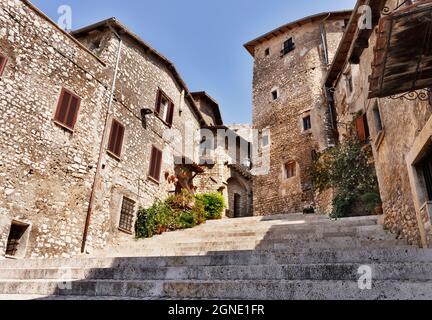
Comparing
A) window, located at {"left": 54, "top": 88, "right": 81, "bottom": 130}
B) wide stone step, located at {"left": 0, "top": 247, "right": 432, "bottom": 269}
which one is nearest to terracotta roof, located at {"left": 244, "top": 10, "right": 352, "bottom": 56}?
window, located at {"left": 54, "top": 88, "right": 81, "bottom": 130}

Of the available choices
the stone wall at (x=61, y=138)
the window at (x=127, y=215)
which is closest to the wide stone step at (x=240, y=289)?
the stone wall at (x=61, y=138)

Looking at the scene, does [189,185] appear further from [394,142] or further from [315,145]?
[394,142]

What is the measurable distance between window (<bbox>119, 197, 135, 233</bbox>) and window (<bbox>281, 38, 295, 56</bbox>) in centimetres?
1434

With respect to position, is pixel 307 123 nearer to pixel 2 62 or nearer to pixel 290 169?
pixel 290 169

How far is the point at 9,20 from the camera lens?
8.15 meters

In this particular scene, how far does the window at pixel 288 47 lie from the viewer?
20203 millimetres

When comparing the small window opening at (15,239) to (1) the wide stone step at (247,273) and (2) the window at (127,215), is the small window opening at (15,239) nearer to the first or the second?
(1) the wide stone step at (247,273)

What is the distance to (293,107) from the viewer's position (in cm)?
1894

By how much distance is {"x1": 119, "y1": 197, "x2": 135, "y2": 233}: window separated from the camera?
34.9 feet

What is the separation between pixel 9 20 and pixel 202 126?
38.2 ft

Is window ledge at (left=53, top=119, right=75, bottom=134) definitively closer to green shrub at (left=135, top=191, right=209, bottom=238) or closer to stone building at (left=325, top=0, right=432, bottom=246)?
green shrub at (left=135, top=191, right=209, bottom=238)

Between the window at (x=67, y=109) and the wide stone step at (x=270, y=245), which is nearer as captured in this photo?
the wide stone step at (x=270, y=245)

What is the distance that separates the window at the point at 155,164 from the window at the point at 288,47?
1171cm

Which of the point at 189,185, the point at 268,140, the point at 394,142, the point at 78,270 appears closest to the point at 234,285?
the point at 78,270
